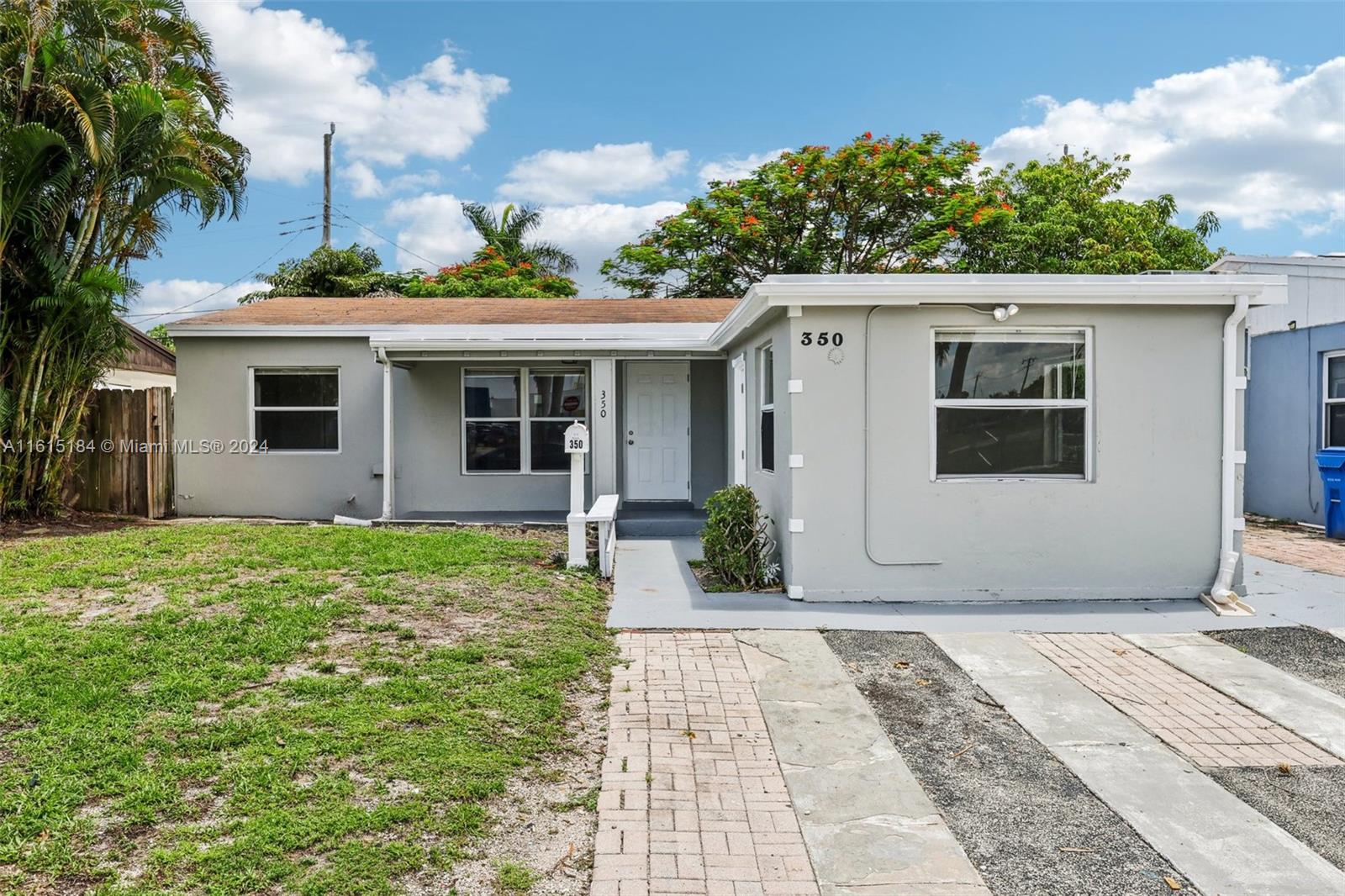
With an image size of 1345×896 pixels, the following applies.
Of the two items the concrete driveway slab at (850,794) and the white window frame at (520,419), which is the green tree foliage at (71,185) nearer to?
the white window frame at (520,419)

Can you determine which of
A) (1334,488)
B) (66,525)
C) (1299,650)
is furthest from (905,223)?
(66,525)

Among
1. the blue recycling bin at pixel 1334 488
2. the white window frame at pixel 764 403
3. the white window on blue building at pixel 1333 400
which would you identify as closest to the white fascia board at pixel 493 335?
the white window frame at pixel 764 403

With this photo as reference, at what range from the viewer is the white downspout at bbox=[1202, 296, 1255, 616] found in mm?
7055

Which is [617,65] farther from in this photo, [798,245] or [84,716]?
[84,716]

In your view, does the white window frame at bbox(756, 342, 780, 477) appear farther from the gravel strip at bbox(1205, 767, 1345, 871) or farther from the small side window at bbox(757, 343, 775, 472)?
the gravel strip at bbox(1205, 767, 1345, 871)

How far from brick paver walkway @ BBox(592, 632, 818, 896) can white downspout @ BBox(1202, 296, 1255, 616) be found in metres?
4.34

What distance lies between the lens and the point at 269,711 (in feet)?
14.2

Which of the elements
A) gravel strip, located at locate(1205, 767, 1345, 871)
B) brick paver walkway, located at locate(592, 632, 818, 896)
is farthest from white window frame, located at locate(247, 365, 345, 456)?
gravel strip, located at locate(1205, 767, 1345, 871)

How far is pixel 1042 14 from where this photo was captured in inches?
509

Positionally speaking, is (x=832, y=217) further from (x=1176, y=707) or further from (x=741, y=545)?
(x=1176, y=707)

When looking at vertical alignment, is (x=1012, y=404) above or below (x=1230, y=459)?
above

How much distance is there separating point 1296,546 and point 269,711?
10652mm

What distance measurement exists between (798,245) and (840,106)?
11.6 feet

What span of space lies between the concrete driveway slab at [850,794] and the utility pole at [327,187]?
2606cm
